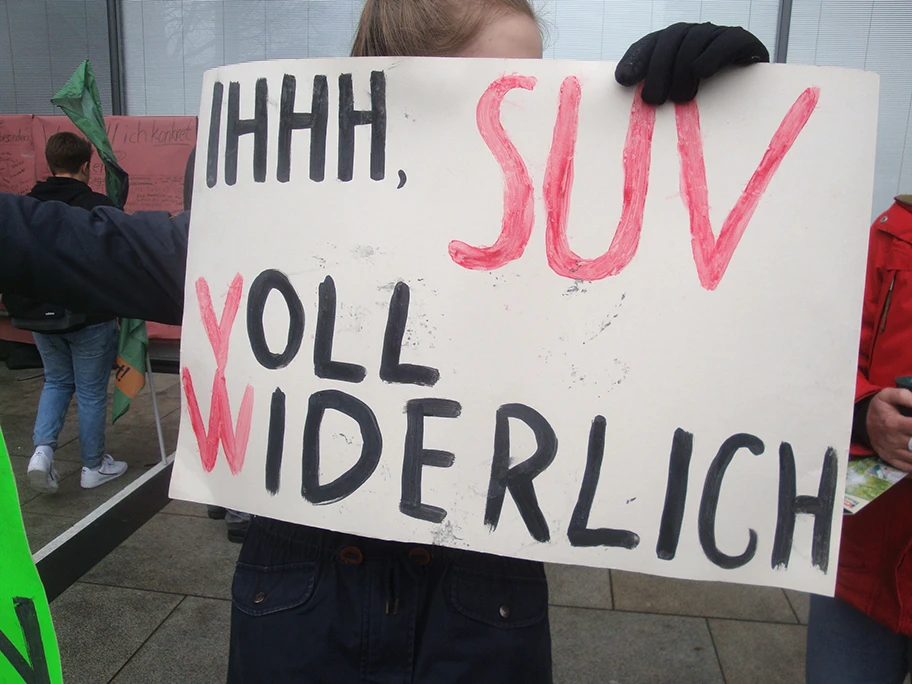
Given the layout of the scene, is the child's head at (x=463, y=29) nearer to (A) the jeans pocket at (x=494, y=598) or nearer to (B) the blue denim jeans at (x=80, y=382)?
(A) the jeans pocket at (x=494, y=598)

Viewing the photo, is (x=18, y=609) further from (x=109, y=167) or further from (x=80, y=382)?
(x=80, y=382)

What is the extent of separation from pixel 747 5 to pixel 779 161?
439 centimetres

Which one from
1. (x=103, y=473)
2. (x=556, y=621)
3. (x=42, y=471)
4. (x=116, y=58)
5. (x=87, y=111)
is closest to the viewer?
(x=556, y=621)

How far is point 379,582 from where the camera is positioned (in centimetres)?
103

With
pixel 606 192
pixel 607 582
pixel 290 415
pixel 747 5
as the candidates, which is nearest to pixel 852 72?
pixel 606 192

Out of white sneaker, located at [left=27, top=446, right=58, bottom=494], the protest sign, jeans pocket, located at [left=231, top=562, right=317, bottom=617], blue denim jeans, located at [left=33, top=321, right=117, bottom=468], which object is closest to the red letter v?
the protest sign

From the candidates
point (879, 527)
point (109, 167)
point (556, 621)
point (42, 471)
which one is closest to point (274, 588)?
point (879, 527)

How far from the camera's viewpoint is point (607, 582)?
3010 millimetres

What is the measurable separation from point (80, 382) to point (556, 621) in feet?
8.80

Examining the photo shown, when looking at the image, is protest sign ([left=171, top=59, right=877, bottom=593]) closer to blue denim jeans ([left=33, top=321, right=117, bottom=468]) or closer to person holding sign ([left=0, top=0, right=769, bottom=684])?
person holding sign ([left=0, top=0, right=769, bottom=684])

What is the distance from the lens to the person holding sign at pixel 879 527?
1299mm

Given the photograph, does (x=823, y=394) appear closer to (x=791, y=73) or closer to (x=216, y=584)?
(x=791, y=73)

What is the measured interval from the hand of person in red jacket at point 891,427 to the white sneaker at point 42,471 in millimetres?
3677

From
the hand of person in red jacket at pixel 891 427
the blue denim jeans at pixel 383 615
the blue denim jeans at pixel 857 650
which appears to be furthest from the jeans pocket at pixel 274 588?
the blue denim jeans at pixel 857 650
